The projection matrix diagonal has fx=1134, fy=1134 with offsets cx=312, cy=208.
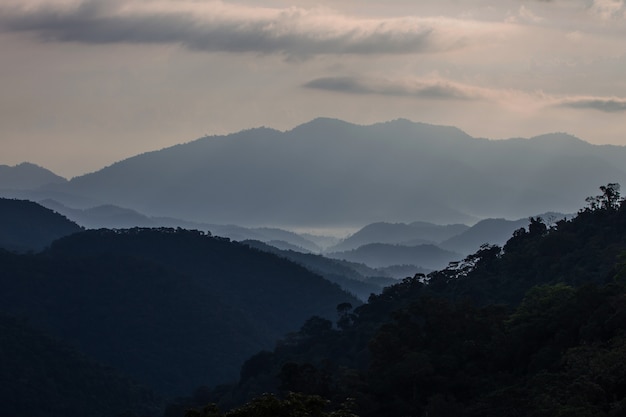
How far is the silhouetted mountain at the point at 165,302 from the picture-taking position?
121m

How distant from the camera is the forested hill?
134 feet

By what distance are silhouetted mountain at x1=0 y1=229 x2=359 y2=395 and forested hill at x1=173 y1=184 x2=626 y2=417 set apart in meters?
34.4

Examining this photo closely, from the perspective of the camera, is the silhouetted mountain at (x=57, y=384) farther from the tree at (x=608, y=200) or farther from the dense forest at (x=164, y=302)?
the tree at (x=608, y=200)

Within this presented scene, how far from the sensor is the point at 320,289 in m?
148

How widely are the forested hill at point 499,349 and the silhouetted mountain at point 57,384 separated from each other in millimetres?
14338

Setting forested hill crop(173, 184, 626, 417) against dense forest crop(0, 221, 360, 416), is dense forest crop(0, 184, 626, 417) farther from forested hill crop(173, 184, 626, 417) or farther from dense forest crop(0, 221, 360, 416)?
dense forest crop(0, 221, 360, 416)

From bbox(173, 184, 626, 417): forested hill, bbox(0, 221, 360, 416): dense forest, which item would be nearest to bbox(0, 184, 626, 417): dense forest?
bbox(173, 184, 626, 417): forested hill

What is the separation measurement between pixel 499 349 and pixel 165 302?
79.1 m

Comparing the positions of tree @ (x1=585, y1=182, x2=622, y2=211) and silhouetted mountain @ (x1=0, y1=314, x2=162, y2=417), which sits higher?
tree @ (x1=585, y1=182, x2=622, y2=211)

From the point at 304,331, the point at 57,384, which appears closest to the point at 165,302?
the point at 57,384

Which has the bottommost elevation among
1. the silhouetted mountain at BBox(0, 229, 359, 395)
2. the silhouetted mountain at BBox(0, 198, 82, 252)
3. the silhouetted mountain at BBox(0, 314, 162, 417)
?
Answer: the silhouetted mountain at BBox(0, 314, 162, 417)

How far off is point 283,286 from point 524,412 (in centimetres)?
10537

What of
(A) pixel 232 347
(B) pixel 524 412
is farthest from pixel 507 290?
(A) pixel 232 347

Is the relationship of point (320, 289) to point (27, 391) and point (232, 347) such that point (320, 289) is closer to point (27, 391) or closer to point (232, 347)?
point (232, 347)
